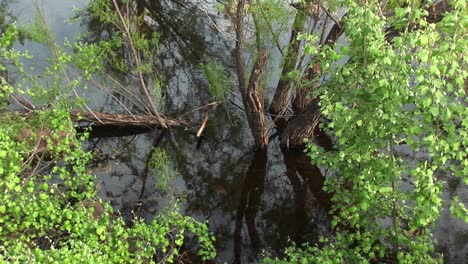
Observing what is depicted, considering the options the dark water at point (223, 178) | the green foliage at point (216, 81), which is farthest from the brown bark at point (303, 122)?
the green foliage at point (216, 81)

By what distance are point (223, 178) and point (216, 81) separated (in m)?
1.96

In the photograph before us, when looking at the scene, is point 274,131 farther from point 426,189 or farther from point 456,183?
point 426,189

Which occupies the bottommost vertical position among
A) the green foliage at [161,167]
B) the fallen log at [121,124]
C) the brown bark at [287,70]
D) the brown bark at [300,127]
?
the green foliage at [161,167]

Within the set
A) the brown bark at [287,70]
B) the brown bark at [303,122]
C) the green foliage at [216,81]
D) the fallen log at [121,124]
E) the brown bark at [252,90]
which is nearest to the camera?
the brown bark at [252,90]

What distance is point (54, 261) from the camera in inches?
151

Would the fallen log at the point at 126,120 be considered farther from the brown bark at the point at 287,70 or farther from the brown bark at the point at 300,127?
the brown bark at the point at 300,127

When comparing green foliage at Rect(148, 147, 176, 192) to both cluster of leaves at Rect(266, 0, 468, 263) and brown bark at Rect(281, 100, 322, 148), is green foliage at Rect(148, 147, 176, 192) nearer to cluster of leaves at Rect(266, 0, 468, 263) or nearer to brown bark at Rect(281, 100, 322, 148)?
brown bark at Rect(281, 100, 322, 148)

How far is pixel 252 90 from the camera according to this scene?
7742mm

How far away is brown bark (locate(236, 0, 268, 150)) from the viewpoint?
23.9 ft

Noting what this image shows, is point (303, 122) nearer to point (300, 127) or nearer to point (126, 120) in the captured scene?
point (300, 127)

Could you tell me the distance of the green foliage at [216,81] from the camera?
29.7ft

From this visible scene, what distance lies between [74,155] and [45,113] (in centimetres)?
76

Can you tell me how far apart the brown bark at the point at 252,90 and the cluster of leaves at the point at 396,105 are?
8.84 ft

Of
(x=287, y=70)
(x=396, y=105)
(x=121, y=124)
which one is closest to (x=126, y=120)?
(x=121, y=124)
